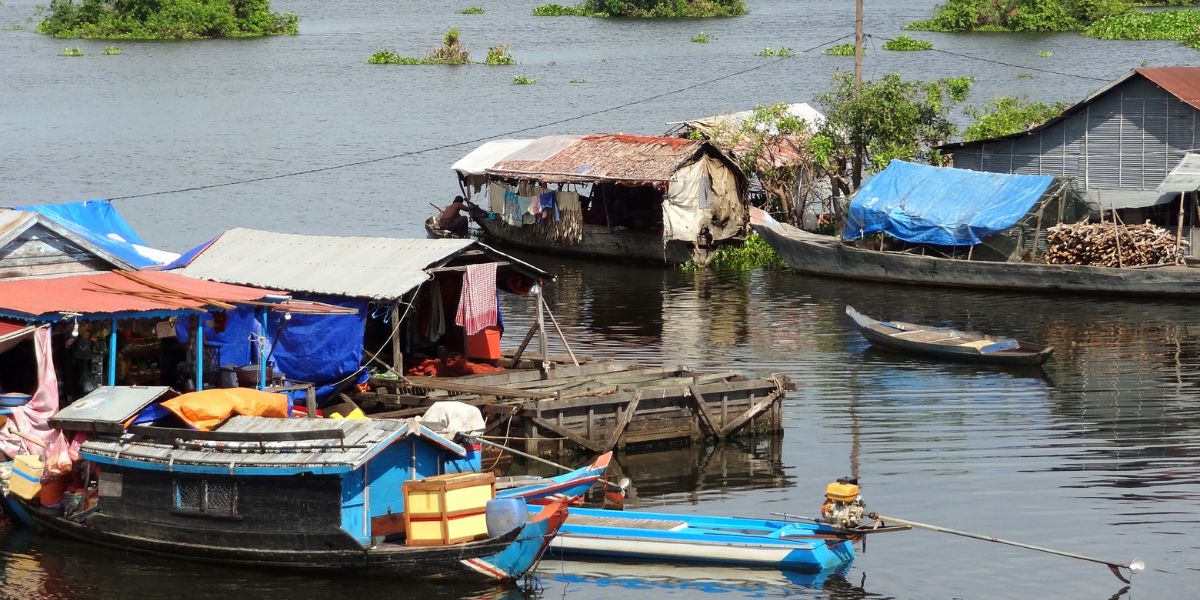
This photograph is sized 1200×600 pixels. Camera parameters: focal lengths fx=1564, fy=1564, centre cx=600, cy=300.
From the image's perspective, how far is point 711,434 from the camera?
923 inches

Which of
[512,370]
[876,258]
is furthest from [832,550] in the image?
[876,258]

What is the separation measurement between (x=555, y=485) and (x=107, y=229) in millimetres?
14219

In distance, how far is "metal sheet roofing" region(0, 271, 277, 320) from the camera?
20.7 metres

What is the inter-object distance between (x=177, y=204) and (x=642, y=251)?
18049 mm

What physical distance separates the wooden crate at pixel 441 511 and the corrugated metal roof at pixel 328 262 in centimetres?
601

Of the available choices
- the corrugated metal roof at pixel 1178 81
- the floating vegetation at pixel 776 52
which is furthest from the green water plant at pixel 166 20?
the corrugated metal roof at pixel 1178 81

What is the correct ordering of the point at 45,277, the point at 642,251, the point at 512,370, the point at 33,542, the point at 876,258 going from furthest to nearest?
1. the point at 642,251
2. the point at 876,258
3. the point at 512,370
4. the point at 45,277
5. the point at 33,542

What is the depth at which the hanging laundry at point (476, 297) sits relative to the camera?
24.4m

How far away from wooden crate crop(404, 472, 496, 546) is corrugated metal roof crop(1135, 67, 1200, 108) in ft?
78.2

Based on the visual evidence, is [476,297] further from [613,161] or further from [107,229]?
[613,161]

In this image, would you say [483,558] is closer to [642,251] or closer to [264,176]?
[642,251]

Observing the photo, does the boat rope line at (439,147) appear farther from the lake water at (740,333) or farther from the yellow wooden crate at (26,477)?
the yellow wooden crate at (26,477)

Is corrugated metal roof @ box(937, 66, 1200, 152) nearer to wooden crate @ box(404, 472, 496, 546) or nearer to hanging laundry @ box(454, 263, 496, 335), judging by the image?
hanging laundry @ box(454, 263, 496, 335)

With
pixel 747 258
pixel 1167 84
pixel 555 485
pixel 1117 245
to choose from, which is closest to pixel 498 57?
pixel 747 258
